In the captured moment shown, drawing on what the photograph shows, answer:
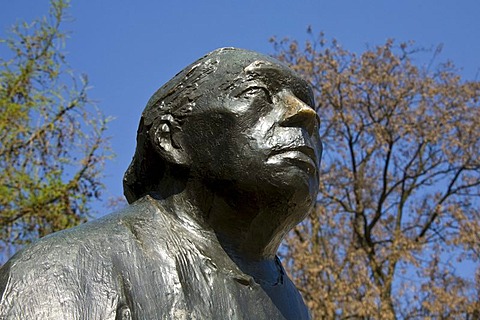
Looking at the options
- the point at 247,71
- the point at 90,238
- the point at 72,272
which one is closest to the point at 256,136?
the point at 247,71

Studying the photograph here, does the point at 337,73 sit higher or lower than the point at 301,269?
higher

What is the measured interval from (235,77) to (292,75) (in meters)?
0.24

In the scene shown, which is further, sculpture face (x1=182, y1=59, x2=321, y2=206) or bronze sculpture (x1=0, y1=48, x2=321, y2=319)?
sculpture face (x1=182, y1=59, x2=321, y2=206)

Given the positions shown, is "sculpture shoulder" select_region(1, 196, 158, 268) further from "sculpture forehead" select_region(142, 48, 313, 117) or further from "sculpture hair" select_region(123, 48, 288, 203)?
"sculpture forehead" select_region(142, 48, 313, 117)

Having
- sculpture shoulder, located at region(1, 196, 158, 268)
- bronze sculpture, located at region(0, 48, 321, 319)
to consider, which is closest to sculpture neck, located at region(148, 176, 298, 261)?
bronze sculpture, located at region(0, 48, 321, 319)

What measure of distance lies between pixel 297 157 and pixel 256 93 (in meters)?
0.29

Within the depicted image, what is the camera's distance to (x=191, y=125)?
3188mm

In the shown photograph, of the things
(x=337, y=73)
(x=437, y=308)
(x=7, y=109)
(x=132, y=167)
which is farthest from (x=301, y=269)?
(x=132, y=167)

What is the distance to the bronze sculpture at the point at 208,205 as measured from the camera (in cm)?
279

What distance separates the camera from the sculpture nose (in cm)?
316

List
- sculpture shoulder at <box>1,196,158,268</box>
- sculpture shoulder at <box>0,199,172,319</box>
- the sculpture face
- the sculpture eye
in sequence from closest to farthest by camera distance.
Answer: sculpture shoulder at <box>0,199,172,319</box>, sculpture shoulder at <box>1,196,158,268</box>, the sculpture face, the sculpture eye

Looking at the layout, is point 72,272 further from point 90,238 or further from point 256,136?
point 256,136

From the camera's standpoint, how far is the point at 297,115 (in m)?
3.16

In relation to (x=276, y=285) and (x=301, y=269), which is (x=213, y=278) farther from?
(x=301, y=269)
